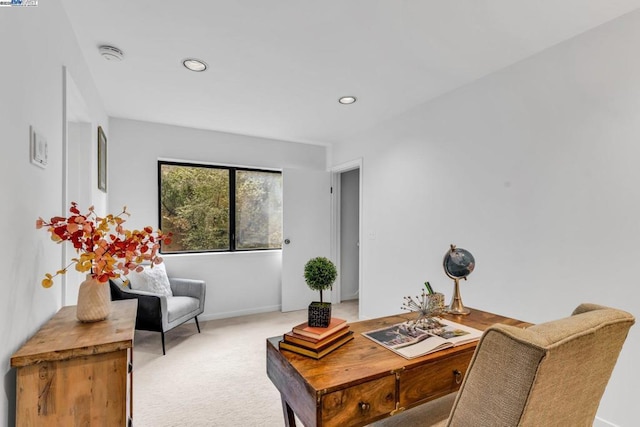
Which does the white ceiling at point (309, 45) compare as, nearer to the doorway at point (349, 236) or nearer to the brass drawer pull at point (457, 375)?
the brass drawer pull at point (457, 375)

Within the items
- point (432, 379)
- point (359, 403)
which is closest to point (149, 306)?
point (359, 403)

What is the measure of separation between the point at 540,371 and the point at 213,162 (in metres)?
3.84

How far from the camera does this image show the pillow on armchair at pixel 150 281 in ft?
10.1

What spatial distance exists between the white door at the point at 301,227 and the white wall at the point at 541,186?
1.51m

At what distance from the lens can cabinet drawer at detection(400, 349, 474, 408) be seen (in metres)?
1.13

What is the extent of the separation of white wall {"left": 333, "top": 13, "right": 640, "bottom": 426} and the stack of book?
162 centimetres

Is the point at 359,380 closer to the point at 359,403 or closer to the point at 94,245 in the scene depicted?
the point at 359,403

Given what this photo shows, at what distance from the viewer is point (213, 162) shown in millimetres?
3932

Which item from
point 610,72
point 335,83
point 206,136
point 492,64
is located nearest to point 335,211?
point 206,136

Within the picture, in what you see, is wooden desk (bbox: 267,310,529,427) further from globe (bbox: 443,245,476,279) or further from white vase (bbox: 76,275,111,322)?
white vase (bbox: 76,275,111,322)

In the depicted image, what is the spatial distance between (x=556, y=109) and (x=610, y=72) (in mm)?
302

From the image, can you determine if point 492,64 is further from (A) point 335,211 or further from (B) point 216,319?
(B) point 216,319

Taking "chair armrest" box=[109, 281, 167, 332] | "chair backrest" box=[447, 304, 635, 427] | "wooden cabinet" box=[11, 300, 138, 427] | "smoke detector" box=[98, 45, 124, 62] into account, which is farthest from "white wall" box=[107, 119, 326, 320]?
"chair backrest" box=[447, 304, 635, 427]

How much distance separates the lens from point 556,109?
205 cm
